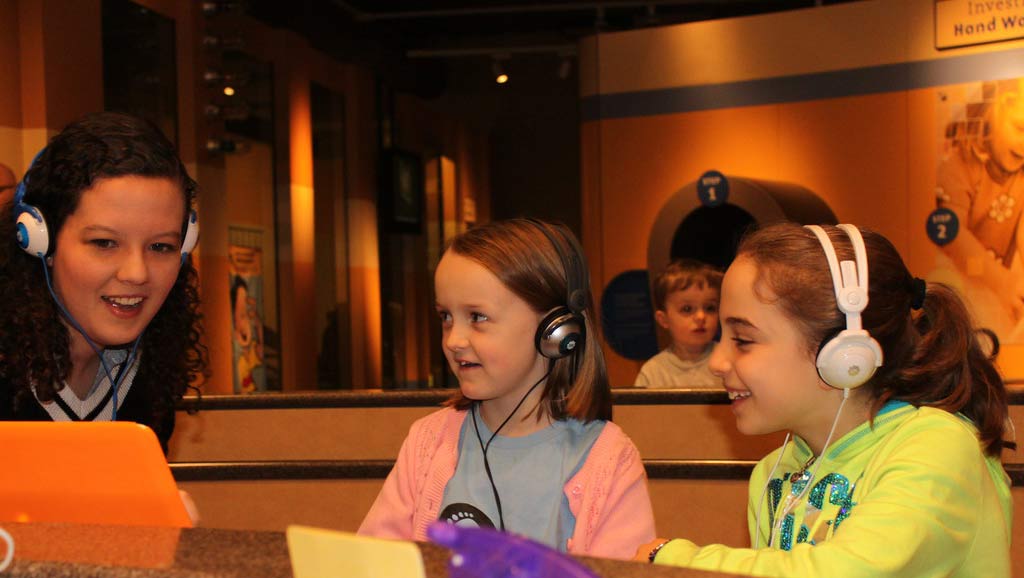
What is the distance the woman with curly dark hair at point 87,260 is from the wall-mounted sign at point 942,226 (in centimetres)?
493

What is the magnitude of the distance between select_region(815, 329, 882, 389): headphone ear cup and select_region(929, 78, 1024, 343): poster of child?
4.36 m

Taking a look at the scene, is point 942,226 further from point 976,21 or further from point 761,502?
point 761,502

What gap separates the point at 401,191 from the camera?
34.4 ft

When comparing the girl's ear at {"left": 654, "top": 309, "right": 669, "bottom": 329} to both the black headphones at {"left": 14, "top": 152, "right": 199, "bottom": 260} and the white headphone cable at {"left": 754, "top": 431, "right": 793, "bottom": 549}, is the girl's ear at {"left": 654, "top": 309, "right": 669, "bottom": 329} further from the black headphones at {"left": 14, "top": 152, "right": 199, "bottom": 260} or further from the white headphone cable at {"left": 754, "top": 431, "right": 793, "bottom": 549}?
the black headphones at {"left": 14, "top": 152, "right": 199, "bottom": 260}

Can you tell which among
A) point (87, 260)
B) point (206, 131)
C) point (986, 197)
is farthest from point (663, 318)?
point (206, 131)

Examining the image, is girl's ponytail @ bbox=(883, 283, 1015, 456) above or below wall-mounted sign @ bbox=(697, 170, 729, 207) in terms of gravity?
below

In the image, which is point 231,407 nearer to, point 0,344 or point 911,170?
point 0,344

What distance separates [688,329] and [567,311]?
2.62 metres

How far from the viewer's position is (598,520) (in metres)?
1.85

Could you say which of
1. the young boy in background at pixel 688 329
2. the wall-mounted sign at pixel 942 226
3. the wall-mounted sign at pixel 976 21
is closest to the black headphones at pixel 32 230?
the young boy in background at pixel 688 329

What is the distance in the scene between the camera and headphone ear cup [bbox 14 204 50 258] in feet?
5.99

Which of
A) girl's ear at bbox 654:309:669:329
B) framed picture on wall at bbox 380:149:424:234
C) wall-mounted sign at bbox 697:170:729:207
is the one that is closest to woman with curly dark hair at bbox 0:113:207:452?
girl's ear at bbox 654:309:669:329

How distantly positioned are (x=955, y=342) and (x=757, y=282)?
15.0 inches

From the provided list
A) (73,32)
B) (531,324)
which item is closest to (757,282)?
(531,324)
